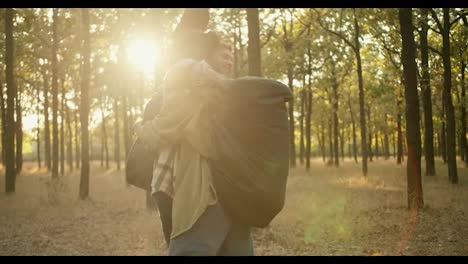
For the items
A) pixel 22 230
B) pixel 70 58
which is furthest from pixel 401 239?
pixel 70 58

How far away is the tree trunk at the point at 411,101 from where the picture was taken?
10.8 metres

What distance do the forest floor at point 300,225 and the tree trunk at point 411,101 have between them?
0.89 m

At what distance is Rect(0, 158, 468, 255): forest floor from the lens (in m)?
8.49

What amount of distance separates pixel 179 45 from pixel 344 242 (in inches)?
278

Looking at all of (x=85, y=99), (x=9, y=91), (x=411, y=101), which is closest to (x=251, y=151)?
(x=411, y=101)

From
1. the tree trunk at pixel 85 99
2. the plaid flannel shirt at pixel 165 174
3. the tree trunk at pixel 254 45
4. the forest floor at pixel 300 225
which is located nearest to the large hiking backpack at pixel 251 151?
the plaid flannel shirt at pixel 165 174

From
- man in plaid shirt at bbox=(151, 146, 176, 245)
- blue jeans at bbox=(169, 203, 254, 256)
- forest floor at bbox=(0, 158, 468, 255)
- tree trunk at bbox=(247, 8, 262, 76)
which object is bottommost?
forest floor at bbox=(0, 158, 468, 255)

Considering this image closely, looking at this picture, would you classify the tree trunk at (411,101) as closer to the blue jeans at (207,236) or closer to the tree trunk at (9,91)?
the blue jeans at (207,236)

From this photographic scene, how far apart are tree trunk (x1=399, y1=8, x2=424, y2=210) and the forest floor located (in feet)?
2.93

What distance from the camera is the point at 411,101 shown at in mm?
10867

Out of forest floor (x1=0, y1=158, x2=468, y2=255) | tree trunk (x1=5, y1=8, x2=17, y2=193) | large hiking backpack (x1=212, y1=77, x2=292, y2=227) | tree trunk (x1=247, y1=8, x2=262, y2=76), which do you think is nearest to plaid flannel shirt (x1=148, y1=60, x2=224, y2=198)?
large hiking backpack (x1=212, y1=77, x2=292, y2=227)

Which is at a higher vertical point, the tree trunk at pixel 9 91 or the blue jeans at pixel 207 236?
the tree trunk at pixel 9 91

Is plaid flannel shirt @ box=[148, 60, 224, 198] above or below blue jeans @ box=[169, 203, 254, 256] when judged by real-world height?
above

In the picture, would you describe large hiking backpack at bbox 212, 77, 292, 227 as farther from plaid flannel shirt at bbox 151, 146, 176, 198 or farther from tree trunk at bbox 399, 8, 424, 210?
tree trunk at bbox 399, 8, 424, 210
